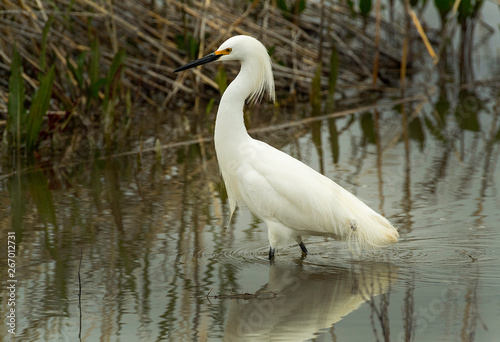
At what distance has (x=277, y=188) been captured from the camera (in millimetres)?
3799

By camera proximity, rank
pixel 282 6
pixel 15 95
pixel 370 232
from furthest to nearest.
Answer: pixel 282 6, pixel 15 95, pixel 370 232

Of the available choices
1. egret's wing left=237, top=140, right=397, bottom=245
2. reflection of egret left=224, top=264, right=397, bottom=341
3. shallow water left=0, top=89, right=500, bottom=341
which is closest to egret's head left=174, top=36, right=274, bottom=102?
egret's wing left=237, top=140, right=397, bottom=245

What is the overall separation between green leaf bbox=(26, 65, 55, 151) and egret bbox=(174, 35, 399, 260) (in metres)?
1.89

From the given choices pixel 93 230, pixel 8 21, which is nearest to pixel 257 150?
pixel 93 230

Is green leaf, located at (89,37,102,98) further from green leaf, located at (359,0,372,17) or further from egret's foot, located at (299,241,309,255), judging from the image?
green leaf, located at (359,0,372,17)

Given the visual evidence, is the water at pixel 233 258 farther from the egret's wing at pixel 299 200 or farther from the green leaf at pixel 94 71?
the green leaf at pixel 94 71

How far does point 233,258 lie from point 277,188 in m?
0.43

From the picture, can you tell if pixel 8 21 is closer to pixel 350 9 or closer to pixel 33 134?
pixel 33 134

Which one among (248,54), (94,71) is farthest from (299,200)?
(94,71)

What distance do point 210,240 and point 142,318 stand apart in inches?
43.5

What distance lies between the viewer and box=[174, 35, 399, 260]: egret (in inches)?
146

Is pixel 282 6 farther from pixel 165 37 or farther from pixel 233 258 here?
pixel 233 258

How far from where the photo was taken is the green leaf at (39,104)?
18.0ft

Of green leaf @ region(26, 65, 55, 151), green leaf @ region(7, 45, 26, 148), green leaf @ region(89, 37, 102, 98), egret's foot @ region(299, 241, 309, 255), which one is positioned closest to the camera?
egret's foot @ region(299, 241, 309, 255)
